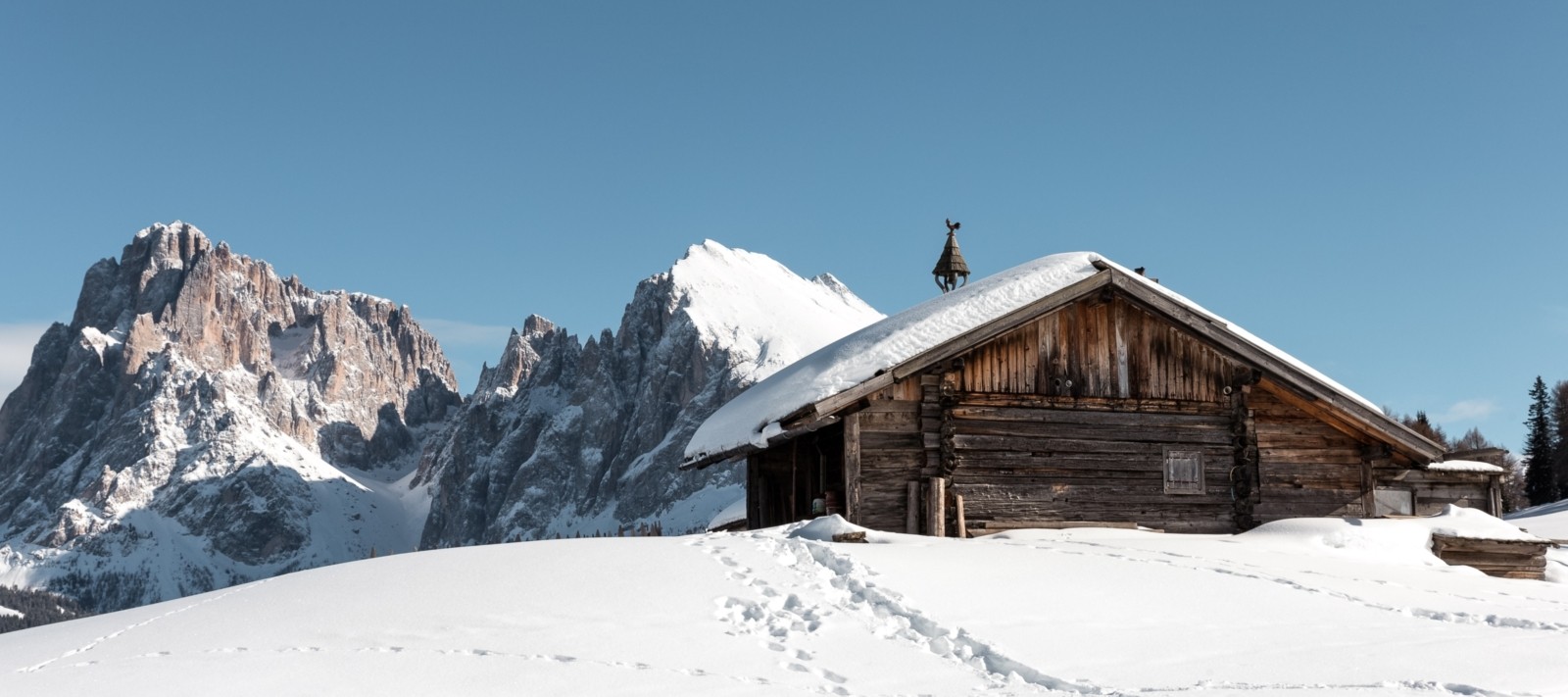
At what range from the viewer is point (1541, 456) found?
73.4 meters

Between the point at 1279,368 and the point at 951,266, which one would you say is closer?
the point at 1279,368

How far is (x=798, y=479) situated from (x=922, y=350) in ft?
15.4

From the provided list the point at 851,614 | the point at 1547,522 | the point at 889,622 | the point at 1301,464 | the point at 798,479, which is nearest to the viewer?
the point at 889,622

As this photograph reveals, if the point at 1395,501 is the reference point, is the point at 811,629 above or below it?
below

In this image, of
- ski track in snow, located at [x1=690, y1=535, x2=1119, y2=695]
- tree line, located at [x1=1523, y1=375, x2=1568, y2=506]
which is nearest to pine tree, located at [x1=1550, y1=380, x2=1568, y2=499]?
tree line, located at [x1=1523, y1=375, x2=1568, y2=506]

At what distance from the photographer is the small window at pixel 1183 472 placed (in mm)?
20016

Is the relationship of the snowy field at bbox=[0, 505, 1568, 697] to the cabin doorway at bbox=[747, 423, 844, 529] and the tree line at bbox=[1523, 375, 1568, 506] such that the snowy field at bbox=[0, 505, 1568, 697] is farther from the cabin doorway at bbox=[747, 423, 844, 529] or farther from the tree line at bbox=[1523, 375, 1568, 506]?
the tree line at bbox=[1523, 375, 1568, 506]

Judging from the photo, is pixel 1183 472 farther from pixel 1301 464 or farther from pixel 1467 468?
pixel 1467 468

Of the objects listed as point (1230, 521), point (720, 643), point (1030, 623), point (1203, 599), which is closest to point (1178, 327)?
point (1230, 521)

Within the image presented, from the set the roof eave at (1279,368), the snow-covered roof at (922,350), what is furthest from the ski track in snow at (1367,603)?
the roof eave at (1279,368)

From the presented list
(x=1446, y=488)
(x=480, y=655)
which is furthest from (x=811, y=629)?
(x=1446, y=488)

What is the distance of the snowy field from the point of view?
371 inches

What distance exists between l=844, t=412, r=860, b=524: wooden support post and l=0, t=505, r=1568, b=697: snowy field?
118 inches

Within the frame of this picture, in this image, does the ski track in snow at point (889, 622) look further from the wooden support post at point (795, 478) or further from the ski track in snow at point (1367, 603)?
the wooden support post at point (795, 478)
